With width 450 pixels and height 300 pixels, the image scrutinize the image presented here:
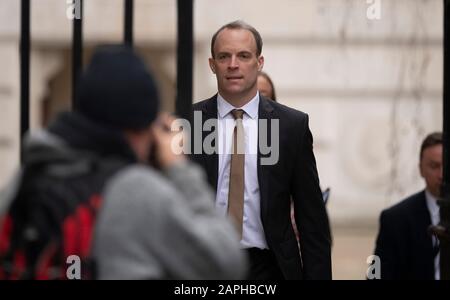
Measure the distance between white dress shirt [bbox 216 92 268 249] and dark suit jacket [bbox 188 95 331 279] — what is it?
0.03 metres

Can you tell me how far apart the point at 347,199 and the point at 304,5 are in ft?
4.94

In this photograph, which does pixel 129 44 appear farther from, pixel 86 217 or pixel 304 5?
pixel 304 5

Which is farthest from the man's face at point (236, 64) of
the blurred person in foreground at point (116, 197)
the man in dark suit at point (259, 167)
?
the blurred person in foreground at point (116, 197)

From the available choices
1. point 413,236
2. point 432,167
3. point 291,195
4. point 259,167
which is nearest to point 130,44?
point 259,167

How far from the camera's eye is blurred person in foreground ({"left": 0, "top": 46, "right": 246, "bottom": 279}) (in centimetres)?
263

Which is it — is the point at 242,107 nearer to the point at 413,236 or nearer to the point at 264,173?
the point at 264,173

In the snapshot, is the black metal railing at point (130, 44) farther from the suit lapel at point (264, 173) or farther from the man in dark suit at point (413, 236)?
the man in dark suit at point (413, 236)

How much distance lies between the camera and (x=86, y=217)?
104 inches

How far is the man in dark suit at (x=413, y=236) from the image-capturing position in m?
5.86

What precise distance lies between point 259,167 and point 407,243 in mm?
1628

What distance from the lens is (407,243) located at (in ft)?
19.5

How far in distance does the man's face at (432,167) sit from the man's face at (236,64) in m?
1.62

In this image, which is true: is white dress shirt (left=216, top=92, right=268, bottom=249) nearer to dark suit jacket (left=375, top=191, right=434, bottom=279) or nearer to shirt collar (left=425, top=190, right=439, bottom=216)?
dark suit jacket (left=375, top=191, right=434, bottom=279)
